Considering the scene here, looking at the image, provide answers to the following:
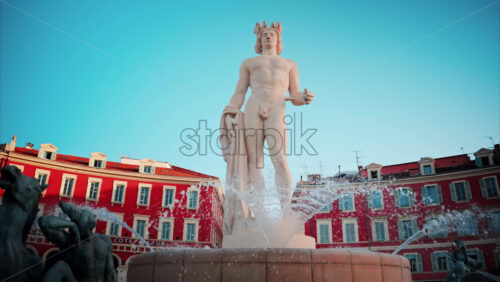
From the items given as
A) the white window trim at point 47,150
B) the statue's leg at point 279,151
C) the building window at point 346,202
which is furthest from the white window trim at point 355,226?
the statue's leg at point 279,151

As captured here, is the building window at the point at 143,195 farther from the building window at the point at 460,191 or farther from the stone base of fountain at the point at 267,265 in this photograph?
the stone base of fountain at the point at 267,265

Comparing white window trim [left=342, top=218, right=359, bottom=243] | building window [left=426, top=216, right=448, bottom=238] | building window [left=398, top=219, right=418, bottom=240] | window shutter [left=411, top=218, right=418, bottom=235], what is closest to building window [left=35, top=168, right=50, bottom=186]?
white window trim [left=342, top=218, right=359, bottom=243]

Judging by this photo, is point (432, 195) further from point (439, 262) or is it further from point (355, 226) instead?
point (355, 226)

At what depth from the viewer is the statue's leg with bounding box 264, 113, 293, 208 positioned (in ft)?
23.5

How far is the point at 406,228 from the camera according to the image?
33750 mm

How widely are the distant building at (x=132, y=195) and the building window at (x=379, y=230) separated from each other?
46.5ft

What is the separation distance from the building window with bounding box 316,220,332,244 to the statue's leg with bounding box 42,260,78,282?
1353 inches

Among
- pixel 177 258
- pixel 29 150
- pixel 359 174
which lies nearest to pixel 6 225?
pixel 177 258

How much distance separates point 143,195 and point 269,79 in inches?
1133

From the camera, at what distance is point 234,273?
4.72 metres

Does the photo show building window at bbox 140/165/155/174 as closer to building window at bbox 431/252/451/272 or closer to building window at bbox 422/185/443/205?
building window at bbox 422/185/443/205

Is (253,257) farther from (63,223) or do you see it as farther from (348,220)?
(348,220)

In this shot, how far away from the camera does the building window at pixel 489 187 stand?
31.8 meters

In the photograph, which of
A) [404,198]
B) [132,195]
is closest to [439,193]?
[404,198]
